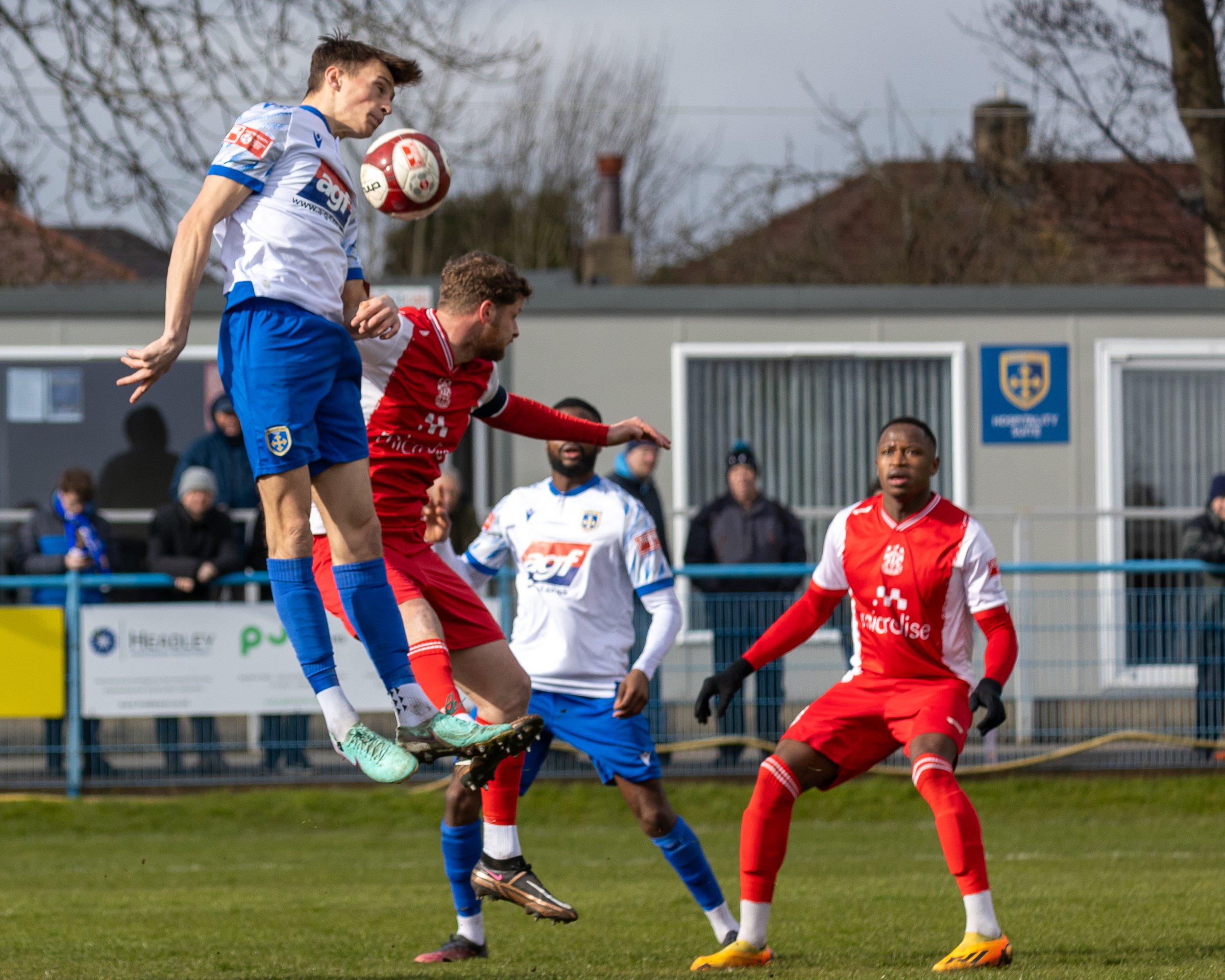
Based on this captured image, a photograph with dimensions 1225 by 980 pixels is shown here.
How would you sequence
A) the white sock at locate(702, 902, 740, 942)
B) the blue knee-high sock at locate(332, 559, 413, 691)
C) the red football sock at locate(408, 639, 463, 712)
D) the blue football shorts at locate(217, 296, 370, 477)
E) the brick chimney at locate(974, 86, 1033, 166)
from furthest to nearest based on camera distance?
1. the brick chimney at locate(974, 86, 1033, 166)
2. the white sock at locate(702, 902, 740, 942)
3. the red football sock at locate(408, 639, 463, 712)
4. the blue knee-high sock at locate(332, 559, 413, 691)
5. the blue football shorts at locate(217, 296, 370, 477)

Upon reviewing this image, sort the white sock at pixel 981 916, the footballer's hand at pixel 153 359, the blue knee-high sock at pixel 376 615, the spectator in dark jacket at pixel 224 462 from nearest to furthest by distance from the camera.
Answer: the footballer's hand at pixel 153 359 < the blue knee-high sock at pixel 376 615 < the white sock at pixel 981 916 < the spectator in dark jacket at pixel 224 462

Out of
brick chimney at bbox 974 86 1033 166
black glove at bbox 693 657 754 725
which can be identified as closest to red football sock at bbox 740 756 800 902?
black glove at bbox 693 657 754 725

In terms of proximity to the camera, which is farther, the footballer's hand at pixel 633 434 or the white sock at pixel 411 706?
the footballer's hand at pixel 633 434

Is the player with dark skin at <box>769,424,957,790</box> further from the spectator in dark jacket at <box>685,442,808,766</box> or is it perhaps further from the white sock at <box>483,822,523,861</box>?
the spectator in dark jacket at <box>685,442,808,766</box>

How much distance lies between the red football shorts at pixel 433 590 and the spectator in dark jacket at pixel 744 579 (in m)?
4.95

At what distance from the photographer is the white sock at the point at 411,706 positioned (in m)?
4.97

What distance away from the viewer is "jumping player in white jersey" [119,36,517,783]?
4.80 metres

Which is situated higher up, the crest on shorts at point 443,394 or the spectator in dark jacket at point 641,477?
the crest on shorts at point 443,394

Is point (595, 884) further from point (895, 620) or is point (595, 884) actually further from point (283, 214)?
point (283, 214)

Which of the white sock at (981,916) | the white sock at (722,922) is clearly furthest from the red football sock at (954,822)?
the white sock at (722,922)

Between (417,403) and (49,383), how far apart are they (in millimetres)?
8411

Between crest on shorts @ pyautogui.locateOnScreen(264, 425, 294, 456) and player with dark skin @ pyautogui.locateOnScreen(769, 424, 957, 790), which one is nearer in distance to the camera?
crest on shorts @ pyautogui.locateOnScreen(264, 425, 294, 456)

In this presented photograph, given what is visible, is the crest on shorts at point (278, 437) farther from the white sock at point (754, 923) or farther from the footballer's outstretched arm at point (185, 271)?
the white sock at point (754, 923)

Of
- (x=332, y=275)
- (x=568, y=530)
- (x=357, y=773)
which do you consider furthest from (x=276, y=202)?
(x=357, y=773)
